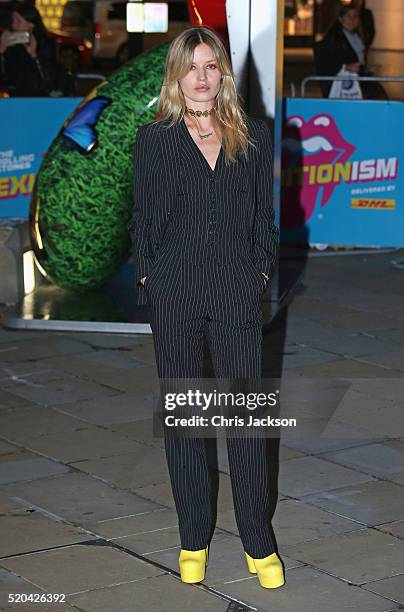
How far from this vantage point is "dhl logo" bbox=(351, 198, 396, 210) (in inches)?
445

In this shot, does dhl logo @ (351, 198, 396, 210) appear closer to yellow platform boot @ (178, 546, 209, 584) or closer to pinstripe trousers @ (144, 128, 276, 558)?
pinstripe trousers @ (144, 128, 276, 558)

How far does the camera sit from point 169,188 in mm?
4508

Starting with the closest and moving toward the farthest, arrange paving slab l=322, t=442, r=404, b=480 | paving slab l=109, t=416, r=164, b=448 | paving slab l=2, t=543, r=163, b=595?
paving slab l=2, t=543, r=163, b=595, paving slab l=322, t=442, r=404, b=480, paving slab l=109, t=416, r=164, b=448

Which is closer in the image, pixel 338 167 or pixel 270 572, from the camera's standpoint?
pixel 270 572

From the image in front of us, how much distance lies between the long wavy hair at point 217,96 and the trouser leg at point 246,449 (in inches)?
25.1

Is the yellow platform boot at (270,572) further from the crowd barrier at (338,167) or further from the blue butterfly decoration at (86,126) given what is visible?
the crowd barrier at (338,167)

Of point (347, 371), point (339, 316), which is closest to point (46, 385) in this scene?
point (347, 371)

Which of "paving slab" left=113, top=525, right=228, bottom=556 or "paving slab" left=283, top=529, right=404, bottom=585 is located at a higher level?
"paving slab" left=283, top=529, right=404, bottom=585

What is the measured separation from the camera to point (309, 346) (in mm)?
8484

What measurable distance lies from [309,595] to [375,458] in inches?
67.2

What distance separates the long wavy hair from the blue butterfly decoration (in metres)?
4.48

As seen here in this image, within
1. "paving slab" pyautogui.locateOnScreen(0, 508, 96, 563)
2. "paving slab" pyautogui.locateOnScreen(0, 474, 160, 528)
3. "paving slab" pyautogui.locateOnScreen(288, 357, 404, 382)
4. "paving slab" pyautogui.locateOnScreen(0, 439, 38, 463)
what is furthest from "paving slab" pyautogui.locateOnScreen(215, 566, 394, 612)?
"paving slab" pyautogui.locateOnScreen(288, 357, 404, 382)

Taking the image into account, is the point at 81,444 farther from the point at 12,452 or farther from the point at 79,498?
the point at 79,498

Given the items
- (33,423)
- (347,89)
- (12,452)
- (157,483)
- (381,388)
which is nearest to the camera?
(157,483)
